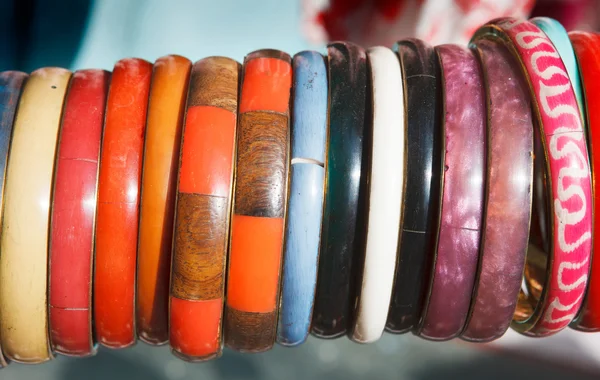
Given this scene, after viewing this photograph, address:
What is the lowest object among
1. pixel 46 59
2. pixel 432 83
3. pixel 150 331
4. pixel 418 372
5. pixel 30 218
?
pixel 418 372

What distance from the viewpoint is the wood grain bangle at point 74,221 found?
443 mm

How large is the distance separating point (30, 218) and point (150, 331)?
0.17m

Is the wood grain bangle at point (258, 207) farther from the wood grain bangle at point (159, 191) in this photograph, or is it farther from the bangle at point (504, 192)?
the bangle at point (504, 192)

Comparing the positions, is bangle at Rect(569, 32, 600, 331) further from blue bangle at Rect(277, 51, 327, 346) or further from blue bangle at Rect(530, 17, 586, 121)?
blue bangle at Rect(277, 51, 327, 346)

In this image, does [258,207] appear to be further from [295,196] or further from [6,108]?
[6,108]

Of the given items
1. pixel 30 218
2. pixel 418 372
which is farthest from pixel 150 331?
pixel 418 372

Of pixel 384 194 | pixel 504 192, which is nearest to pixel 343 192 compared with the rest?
pixel 384 194

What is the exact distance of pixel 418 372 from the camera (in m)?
0.80

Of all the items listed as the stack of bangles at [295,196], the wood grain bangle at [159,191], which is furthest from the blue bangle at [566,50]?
the wood grain bangle at [159,191]

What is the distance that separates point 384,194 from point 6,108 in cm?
39

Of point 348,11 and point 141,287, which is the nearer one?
point 141,287

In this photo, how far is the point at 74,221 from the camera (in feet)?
1.45

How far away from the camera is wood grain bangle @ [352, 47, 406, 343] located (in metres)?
0.43

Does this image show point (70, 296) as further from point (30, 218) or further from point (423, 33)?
point (423, 33)
